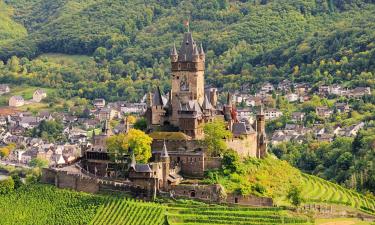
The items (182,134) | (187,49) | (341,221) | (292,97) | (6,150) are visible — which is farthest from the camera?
(292,97)

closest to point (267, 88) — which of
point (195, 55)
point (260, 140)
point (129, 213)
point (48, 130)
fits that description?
point (48, 130)

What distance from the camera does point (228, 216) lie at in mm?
81875

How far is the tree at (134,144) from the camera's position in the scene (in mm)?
88125

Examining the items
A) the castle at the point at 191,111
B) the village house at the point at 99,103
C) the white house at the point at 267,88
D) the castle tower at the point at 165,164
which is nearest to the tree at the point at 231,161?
the castle at the point at 191,111

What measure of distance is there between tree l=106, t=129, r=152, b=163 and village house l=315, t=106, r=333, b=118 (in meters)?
55.7

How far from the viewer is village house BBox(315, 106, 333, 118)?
141 m

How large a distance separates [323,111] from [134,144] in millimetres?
59084

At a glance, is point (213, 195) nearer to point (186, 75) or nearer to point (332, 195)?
point (186, 75)

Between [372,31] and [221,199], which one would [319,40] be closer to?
[372,31]

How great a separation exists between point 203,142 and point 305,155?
1343 inches

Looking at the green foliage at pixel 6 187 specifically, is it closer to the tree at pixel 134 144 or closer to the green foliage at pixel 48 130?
the tree at pixel 134 144

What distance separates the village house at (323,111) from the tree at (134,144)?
55.7 m

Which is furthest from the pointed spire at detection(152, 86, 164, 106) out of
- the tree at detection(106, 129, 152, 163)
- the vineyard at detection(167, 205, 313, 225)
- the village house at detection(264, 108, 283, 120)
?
the village house at detection(264, 108, 283, 120)

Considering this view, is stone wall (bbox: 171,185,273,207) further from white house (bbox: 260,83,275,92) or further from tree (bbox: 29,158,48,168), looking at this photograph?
white house (bbox: 260,83,275,92)
